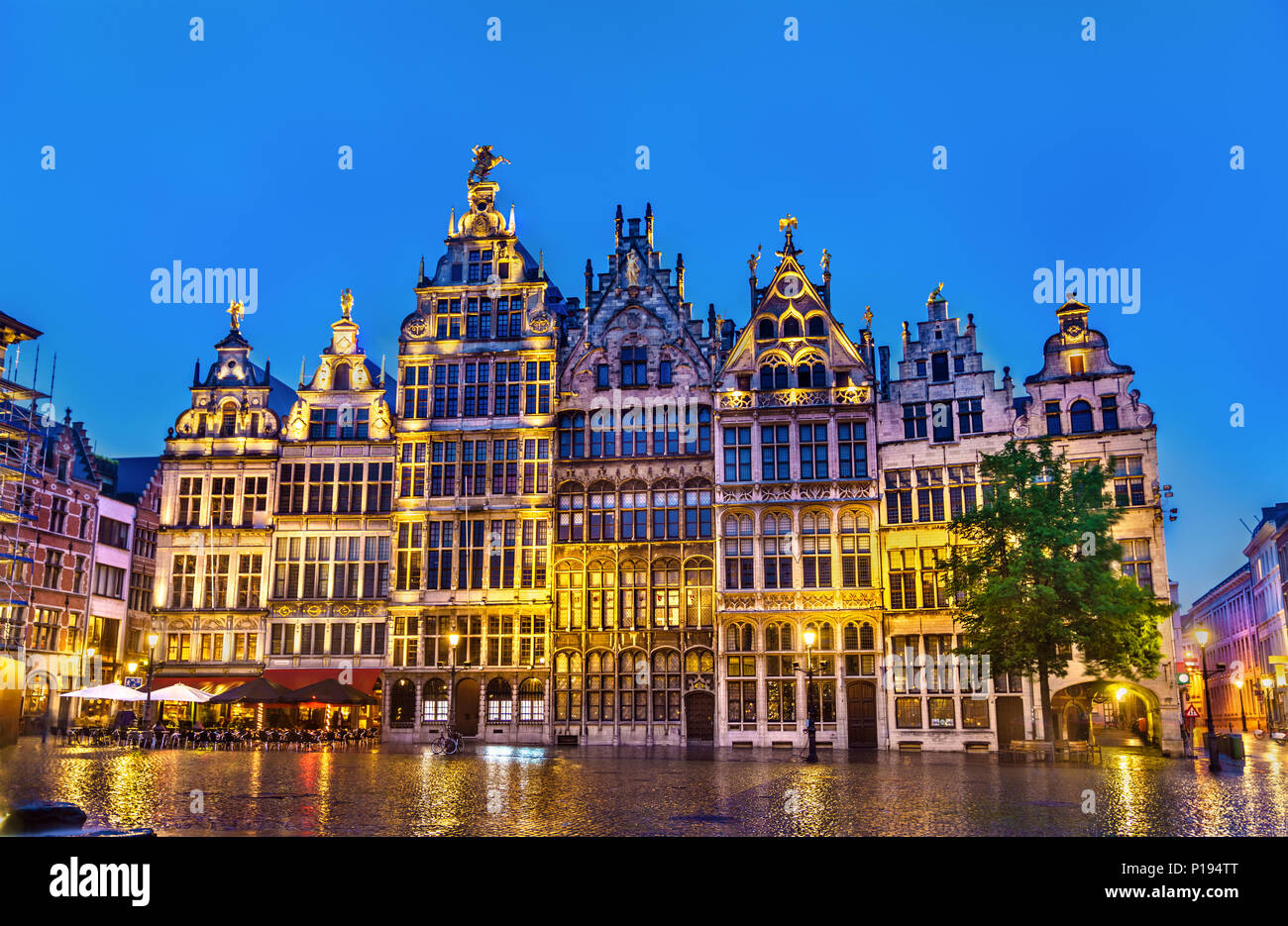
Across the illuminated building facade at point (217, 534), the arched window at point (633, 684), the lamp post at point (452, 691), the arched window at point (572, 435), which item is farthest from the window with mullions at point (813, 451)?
the illuminated building facade at point (217, 534)

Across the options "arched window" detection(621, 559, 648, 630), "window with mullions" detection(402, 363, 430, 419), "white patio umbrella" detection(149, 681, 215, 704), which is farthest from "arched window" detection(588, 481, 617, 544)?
"white patio umbrella" detection(149, 681, 215, 704)

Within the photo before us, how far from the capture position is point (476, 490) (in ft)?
164

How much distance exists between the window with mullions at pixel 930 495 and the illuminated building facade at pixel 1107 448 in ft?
12.7

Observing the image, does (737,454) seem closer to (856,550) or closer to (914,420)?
(856,550)

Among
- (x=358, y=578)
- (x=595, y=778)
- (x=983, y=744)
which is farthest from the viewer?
(x=358, y=578)

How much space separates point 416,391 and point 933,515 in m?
25.4

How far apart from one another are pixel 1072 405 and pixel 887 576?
10852 mm

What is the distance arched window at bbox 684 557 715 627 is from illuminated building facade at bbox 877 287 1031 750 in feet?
25.7

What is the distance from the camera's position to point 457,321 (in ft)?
171

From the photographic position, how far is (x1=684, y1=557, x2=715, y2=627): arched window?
47375 millimetres

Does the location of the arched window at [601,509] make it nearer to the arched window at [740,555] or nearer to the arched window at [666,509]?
the arched window at [666,509]

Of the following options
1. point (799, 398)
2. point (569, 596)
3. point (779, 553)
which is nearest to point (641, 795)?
point (779, 553)

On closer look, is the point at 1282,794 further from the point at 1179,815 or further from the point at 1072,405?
→ the point at 1072,405
